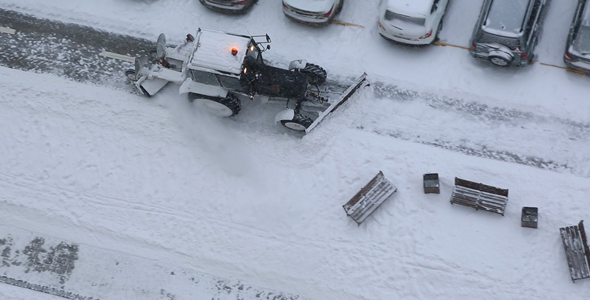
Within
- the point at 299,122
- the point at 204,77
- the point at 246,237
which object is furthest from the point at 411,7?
the point at 246,237

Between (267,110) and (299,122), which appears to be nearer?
(299,122)

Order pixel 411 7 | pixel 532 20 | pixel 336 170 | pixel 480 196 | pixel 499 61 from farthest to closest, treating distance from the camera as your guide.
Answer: pixel 411 7 → pixel 499 61 → pixel 336 170 → pixel 532 20 → pixel 480 196

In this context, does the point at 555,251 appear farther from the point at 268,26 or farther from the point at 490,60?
the point at 268,26

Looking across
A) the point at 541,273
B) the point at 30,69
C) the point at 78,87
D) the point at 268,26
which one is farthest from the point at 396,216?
the point at 30,69

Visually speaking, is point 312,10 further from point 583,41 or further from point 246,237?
point 583,41

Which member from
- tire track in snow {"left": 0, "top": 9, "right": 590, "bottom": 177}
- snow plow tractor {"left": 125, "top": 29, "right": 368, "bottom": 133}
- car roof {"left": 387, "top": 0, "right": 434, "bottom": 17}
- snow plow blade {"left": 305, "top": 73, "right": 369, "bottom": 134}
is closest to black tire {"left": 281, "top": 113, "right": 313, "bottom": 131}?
snow plow tractor {"left": 125, "top": 29, "right": 368, "bottom": 133}

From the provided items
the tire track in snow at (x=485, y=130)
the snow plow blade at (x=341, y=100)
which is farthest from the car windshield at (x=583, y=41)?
the snow plow blade at (x=341, y=100)

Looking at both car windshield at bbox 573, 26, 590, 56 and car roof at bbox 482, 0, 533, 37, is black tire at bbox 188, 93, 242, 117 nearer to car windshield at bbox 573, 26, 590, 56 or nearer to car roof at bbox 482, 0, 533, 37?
car roof at bbox 482, 0, 533, 37
